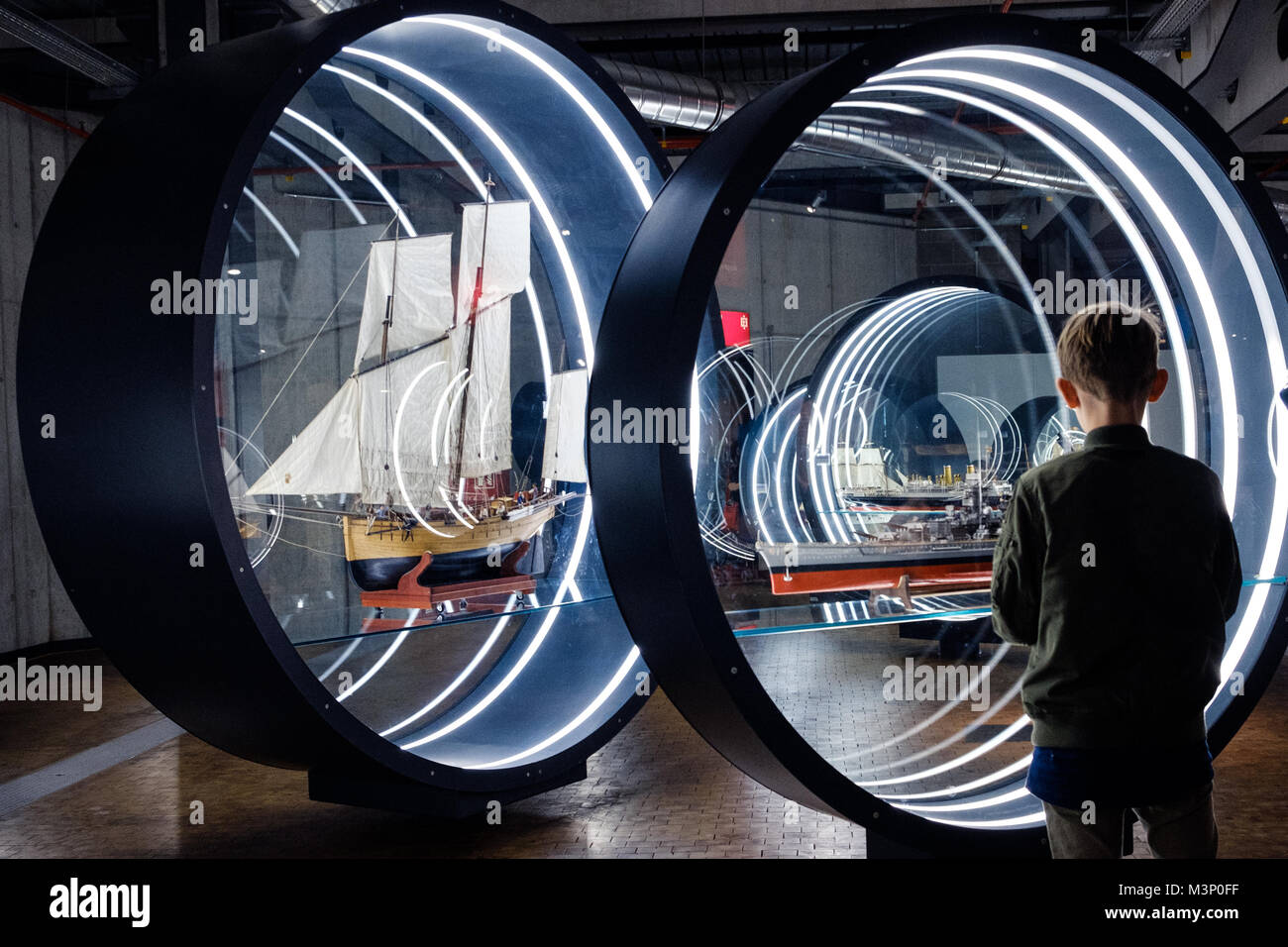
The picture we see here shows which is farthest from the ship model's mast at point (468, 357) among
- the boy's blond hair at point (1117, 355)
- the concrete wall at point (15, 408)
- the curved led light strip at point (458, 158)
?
the boy's blond hair at point (1117, 355)

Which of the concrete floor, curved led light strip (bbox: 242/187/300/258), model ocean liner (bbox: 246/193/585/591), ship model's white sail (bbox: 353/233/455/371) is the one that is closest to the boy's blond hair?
the concrete floor

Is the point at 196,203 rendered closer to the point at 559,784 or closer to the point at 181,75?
the point at 181,75

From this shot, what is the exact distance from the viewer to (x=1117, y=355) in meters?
1.92

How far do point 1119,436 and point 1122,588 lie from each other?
0.26 m

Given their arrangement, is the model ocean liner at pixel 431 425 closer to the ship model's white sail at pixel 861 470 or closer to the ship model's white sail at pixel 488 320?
the ship model's white sail at pixel 488 320

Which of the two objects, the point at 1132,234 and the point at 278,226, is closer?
the point at 1132,234

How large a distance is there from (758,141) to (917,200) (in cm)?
526

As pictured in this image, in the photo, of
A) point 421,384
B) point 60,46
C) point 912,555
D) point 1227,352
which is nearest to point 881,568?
point 912,555

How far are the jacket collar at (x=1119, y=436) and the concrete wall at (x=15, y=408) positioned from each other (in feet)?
25.9

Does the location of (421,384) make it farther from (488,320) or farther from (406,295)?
(488,320)

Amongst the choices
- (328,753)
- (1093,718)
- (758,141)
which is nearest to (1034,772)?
(1093,718)

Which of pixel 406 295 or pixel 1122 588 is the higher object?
pixel 406 295

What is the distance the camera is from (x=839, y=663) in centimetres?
709

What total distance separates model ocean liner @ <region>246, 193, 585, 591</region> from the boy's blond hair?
3.36m
